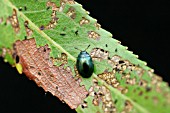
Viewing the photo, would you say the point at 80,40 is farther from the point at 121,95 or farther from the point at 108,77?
the point at 121,95

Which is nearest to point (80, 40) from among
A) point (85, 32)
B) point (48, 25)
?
point (85, 32)

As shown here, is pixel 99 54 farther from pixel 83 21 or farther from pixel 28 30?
pixel 28 30

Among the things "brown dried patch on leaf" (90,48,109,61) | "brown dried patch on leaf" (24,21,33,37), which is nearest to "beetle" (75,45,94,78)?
"brown dried patch on leaf" (90,48,109,61)

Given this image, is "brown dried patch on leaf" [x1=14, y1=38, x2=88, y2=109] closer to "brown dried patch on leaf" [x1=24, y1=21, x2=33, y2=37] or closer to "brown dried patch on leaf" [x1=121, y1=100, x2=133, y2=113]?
"brown dried patch on leaf" [x1=24, y1=21, x2=33, y2=37]

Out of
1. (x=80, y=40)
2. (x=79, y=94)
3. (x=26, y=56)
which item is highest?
(x=80, y=40)

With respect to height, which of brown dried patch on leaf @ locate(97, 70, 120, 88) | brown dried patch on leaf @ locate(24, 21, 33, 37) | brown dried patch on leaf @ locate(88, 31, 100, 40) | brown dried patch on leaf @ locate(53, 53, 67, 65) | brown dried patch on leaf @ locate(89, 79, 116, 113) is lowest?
brown dried patch on leaf @ locate(89, 79, 116, 113)

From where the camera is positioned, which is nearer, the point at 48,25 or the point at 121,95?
the point at 121,95

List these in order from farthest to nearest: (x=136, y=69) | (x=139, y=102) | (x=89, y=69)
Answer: (x=89, y=69), (x=136, y=69), (x=139, y=102)
